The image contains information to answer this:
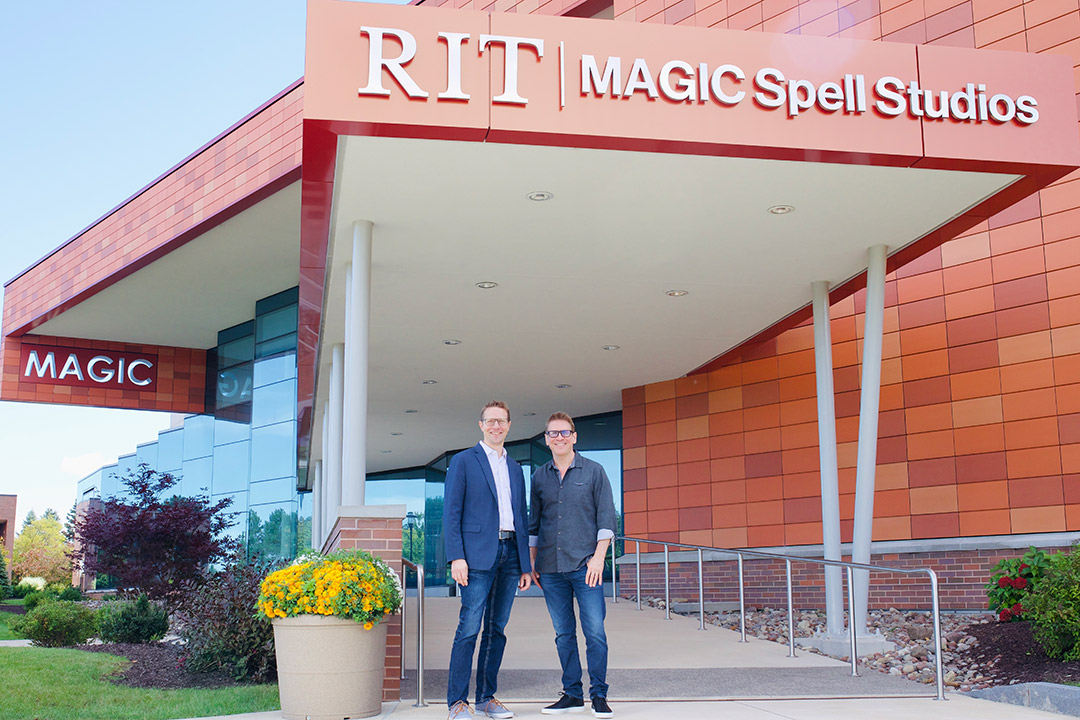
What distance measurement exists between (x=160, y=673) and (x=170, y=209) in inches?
446

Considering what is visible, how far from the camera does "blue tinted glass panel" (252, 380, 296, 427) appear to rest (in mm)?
19531

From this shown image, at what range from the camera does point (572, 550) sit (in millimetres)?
6398

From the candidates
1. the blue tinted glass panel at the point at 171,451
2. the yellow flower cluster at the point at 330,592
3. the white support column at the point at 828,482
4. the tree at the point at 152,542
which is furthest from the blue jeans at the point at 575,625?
the blue tinted glass panel at the point at 171,451

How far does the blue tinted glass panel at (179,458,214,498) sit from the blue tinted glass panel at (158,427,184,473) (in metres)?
0.46

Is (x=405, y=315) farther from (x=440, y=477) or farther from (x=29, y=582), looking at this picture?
(x=29, y=582)

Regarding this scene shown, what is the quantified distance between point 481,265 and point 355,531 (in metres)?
4.42

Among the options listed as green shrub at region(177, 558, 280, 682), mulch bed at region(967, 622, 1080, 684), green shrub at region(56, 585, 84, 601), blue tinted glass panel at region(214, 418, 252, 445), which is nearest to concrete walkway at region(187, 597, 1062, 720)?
mulch bed at region(967, 622, 1080, 684)

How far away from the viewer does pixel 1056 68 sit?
8.58 meters

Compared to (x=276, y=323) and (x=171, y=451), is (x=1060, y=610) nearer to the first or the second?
(x=276, y=323)

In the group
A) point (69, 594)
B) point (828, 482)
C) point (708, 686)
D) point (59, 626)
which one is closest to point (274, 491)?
point (59, 626)

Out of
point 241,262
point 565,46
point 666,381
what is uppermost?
point 241,262

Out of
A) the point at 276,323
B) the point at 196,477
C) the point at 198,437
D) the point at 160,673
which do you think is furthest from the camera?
the point at 198,437

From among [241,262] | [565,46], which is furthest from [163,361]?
[565,46]

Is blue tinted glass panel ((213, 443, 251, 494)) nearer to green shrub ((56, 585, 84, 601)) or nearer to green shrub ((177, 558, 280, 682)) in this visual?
green shrub ((56, 585, 84, 601))
